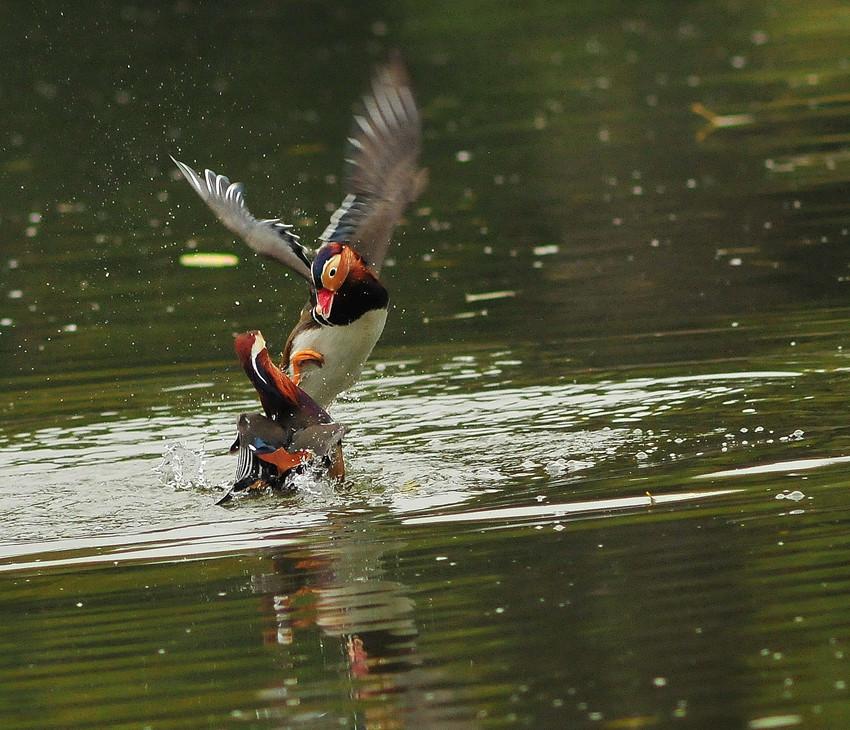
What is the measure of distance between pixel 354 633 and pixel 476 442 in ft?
10.2

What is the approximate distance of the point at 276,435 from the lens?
27.5 ft

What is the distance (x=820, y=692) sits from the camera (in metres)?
5.35

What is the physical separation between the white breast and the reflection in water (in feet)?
4.80

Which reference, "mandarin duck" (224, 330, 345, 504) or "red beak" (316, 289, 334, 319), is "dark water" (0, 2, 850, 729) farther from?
"red beak" (316, 289, 334, 319)

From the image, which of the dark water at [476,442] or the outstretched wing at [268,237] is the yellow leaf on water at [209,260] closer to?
the dark water at [476,442]

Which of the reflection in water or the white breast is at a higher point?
the white breast

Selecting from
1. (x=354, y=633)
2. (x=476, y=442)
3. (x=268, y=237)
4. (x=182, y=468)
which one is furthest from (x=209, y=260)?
(x=354, y=633)

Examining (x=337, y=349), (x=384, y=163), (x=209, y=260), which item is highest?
(x=209, y=260)

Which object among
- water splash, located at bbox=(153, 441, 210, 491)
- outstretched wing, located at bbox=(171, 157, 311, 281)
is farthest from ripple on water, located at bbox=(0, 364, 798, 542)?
outstretched wing, located at bbox=(171, 157, 311, 281)

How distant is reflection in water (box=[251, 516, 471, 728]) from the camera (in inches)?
217

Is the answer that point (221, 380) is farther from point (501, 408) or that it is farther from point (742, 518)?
point (742, 518)

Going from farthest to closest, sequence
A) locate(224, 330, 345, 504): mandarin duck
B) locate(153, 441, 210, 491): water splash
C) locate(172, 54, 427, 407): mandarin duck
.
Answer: locate(172, 54, 427, 407): mandarin duck → locate(153, 441, 210, 491): water splash → locate(224, 330, 345, 504): mandarin duck

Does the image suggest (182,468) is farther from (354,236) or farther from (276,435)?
(354,236)

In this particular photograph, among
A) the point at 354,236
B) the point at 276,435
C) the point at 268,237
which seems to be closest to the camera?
the point at 276,435
